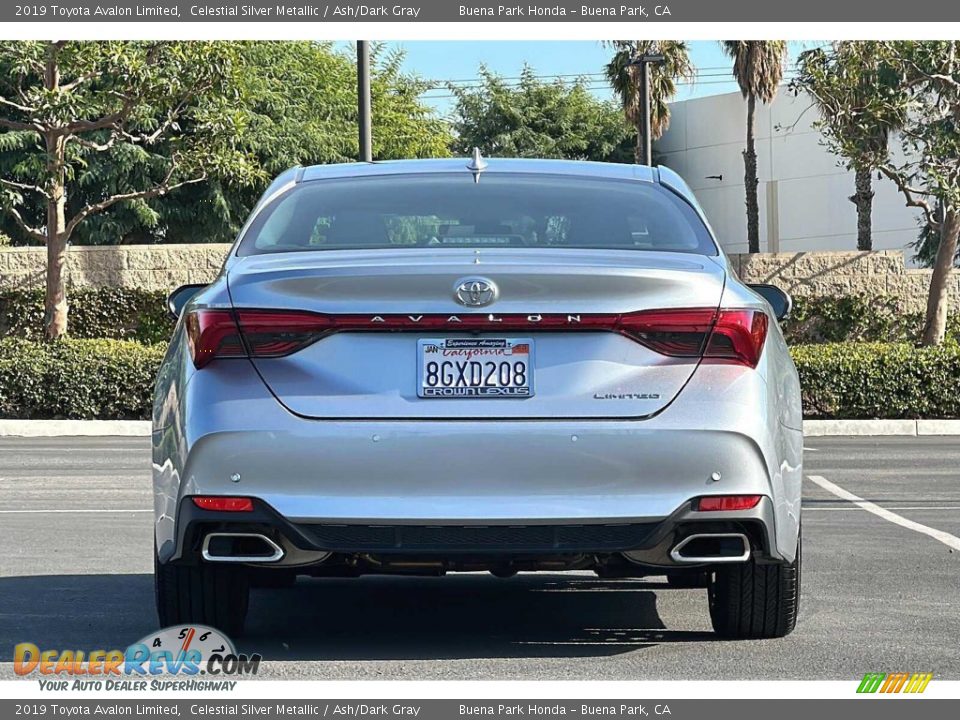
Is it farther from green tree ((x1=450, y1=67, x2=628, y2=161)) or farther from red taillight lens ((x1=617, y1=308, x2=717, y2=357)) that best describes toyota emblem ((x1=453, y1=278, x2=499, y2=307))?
green tree ((x1=450, y1=67, x2=628, y2=161))

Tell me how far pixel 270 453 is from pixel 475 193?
166 centimetres

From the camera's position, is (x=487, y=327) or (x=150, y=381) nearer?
(x=487, y=327)

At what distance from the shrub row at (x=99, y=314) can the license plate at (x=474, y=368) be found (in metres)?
21.8

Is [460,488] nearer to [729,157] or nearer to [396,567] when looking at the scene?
[396,567]

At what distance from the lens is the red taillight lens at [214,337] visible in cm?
503

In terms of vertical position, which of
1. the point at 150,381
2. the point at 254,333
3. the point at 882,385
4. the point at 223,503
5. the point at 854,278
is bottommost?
the point at 882,385

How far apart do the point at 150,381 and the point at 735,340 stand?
55.3ft

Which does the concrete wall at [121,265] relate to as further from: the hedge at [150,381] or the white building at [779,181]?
the white building at [779,181]

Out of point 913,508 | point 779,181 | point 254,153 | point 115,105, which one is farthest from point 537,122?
point 913,508

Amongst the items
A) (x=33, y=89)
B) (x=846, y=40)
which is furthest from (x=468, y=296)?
(x=846, y=40)

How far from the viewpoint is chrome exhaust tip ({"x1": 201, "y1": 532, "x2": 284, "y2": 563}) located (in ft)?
16.6

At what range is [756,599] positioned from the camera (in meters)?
5.69

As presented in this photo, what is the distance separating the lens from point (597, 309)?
4973mm

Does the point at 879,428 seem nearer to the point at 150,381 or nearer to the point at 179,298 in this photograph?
the point at 150,381
